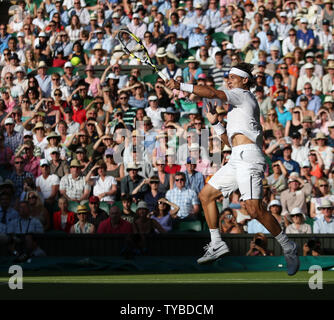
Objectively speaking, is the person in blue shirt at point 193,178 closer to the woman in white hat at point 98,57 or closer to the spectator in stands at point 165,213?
the spectator in stands at point 165,213

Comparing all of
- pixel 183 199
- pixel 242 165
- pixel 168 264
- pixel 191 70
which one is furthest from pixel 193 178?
pixel 242 165

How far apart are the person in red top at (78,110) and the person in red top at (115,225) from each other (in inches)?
152

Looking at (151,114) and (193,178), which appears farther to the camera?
(151,114)

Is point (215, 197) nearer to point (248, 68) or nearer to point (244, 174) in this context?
point (244, 174)

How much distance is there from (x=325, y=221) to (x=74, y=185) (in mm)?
4497

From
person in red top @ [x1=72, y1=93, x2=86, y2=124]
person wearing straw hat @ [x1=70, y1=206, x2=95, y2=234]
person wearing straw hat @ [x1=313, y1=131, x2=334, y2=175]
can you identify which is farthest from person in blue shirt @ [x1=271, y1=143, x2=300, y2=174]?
person in red top @ [x1=72, y1=93, x2=86, y2=124]

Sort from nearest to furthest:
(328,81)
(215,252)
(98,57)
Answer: (215,252), (328,81), (98,57)

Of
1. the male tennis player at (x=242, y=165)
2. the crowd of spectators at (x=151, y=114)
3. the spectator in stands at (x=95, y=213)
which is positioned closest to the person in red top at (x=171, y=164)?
the crowd of spectators at (x=151, y=114)

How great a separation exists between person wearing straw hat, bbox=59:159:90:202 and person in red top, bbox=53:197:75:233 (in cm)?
68

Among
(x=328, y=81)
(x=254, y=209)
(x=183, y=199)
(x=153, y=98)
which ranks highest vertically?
(x=328, y=81)

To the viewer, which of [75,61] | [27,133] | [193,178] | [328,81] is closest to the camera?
[193,178]

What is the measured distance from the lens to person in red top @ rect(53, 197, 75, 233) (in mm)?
12793

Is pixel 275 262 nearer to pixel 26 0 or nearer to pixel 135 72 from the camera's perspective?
pixel 135 72

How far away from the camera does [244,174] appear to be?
25.5 feet
